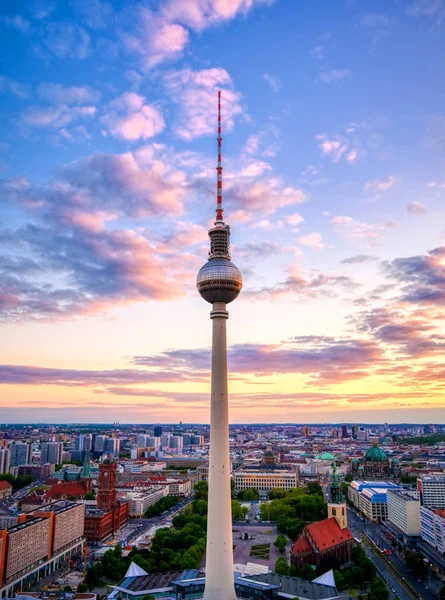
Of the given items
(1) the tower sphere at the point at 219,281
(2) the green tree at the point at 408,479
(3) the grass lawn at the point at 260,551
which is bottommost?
(3) the grass lawn at the point at 260,551

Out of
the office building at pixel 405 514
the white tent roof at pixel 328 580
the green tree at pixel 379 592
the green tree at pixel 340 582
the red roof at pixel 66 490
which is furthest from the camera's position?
the red roof at pixel 66 490

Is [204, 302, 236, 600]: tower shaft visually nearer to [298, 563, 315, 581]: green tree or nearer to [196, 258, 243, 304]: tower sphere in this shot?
[196, 258, 243, 304]: tower sphere

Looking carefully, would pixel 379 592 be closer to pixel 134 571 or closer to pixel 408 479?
pixel 134 571

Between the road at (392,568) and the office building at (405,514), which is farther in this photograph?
the office building at (405,514)

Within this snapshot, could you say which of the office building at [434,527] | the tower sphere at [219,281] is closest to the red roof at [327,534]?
the office building at [434,527]

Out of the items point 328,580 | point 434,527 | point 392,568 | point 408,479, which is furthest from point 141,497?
point 408,479

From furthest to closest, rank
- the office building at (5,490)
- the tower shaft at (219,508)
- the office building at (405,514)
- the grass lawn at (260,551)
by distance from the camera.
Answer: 1. the office building at (5,490)
2. the office building at (405,514)
3. the grass lawn at (260,551)
4. the tower shaft at (219,508)

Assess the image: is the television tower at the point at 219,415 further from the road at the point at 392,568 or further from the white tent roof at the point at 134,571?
the road at the point at 392,568
